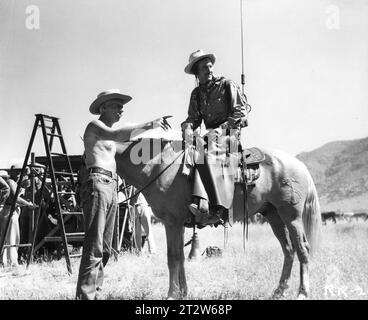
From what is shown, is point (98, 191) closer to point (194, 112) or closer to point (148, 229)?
point (194, 112)

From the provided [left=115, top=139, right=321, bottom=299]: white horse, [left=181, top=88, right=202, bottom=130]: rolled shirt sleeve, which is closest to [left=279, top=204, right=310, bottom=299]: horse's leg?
[left=115, top=139, right=321, bottom=299]: white horse

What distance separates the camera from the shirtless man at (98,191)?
5.40 metres

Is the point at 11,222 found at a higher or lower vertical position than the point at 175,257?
lower

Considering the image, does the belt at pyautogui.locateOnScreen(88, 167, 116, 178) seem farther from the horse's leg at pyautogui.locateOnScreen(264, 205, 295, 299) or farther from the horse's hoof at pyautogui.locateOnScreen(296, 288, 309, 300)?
the horse's hoof at pyautogui.locateOnScreen(296, 288, 309, 300)

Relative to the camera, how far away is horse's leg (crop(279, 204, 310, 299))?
6434mm

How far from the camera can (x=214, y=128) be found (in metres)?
6.80

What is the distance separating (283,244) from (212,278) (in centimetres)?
145

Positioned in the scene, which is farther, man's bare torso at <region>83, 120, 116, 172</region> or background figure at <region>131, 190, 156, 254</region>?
background figure at <region>131, 190, 156, 254</region>

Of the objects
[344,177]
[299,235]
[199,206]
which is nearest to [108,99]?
[199,206]

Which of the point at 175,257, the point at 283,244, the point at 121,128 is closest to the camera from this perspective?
the point at 121,128

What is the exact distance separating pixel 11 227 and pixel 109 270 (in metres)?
3.11

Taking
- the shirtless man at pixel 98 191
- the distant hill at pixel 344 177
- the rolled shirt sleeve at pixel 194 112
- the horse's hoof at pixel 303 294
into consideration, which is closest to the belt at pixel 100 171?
the shirtless man at pixel 98 191

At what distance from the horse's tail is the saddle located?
3.25 feet
